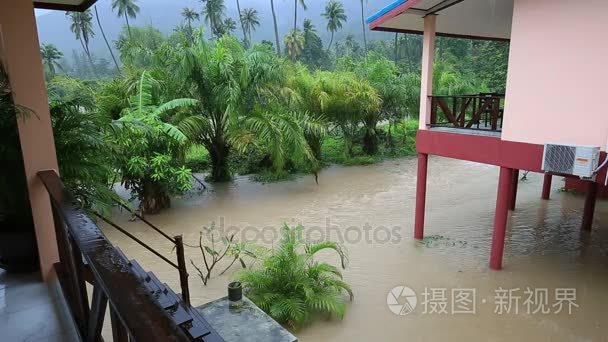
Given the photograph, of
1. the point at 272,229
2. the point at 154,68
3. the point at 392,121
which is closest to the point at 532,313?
the point at 272,229

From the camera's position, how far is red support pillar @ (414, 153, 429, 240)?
6.86 meters

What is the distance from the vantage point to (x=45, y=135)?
2770 mm

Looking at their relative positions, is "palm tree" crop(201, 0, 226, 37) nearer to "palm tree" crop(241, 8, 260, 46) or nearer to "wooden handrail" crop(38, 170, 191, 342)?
"palm tree" crop(241, 8, 260, 46)

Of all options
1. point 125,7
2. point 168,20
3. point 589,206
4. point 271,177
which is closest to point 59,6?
point 271,177

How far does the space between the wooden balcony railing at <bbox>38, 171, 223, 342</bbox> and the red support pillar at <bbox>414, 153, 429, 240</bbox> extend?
5233 millimetres

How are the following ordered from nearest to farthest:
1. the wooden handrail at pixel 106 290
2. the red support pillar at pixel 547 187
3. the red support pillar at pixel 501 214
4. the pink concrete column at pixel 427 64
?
the wooden handrail at pixel 106 290 → the red support pillar at pixel 501 214 → the pink concrete column at pixel 427 64 → the red support pillar at pixel 547 187

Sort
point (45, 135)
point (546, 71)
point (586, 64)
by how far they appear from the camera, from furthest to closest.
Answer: point (546, 71) < point (586, 64) < point (45, 135)

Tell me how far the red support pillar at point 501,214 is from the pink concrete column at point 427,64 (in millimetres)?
1685

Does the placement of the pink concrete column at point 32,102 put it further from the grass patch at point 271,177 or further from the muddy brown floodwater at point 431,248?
the grass patch at point 271,177

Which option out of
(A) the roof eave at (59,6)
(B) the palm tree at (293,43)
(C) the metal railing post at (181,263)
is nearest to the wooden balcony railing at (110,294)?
(C) the metal railing post at (181,263)

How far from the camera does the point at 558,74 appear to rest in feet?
14.8

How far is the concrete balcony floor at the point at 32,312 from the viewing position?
2148mm

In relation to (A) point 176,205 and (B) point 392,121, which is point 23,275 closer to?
(A) point 176,205

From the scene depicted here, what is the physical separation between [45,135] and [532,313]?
18.3 feet
